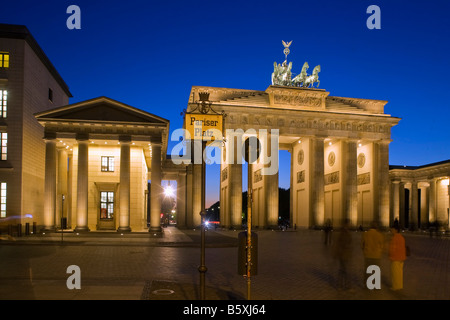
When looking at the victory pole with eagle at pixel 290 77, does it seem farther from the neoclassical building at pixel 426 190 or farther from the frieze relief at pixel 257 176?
the neoclassical building at pixel 426 190

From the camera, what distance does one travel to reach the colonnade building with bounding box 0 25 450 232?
115 ft

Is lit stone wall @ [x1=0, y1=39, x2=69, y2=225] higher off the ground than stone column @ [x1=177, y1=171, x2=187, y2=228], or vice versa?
lit stone wall @ [x1=0, y1=39, x2=69, y2=225]

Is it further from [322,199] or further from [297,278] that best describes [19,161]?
[322,199]

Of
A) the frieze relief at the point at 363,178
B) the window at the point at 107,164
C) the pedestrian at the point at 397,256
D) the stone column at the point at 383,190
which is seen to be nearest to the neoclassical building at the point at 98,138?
the window at the point at 107,164

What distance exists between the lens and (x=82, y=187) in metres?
34.9

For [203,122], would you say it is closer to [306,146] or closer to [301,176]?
[306,146]

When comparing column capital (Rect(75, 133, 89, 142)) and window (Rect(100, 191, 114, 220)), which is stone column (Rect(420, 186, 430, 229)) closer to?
window (Rect(100, 191, 114, 220))

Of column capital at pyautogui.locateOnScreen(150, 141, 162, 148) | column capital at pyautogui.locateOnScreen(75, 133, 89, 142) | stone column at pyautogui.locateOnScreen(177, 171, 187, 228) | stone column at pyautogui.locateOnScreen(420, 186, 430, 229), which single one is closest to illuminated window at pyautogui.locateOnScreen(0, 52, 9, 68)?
column capital at pyautogui.locateOnScreen(75, 133, 89, 142)

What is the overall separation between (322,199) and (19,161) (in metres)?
36.8

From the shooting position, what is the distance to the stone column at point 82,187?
114 feet

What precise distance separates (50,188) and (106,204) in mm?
6721

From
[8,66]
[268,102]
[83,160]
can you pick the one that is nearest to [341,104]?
[268,102]

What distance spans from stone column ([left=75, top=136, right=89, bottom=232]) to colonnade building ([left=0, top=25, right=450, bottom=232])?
0.27 ft

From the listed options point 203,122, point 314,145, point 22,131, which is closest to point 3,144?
point 22,131
